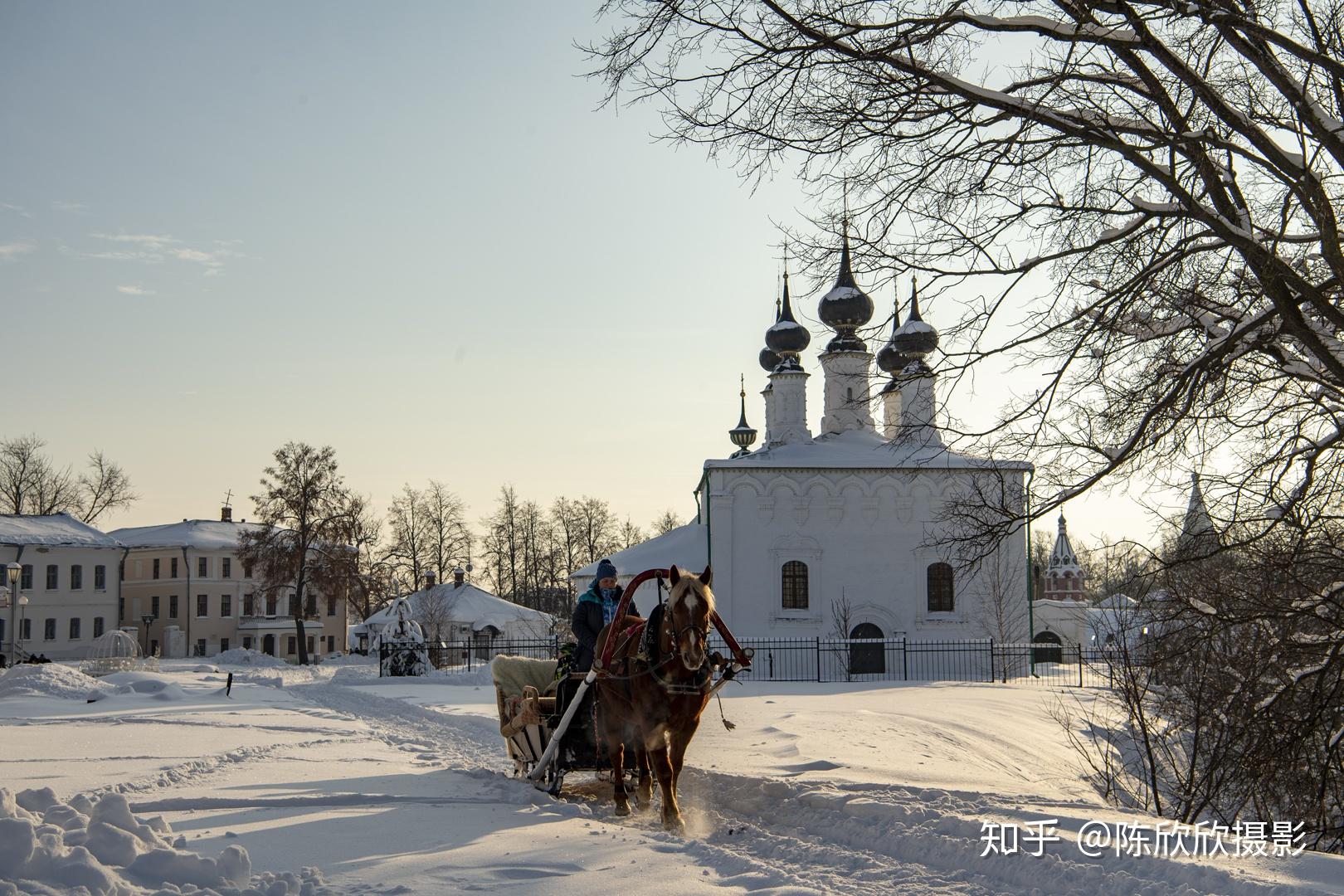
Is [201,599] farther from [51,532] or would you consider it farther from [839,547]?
[839,547]

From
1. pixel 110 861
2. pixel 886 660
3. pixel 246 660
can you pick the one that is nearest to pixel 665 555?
pixel 886 660

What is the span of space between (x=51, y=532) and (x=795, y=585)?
36.8 m

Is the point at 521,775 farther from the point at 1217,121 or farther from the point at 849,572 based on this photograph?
the point at 849,572

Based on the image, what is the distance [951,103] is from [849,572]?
31.4 metres

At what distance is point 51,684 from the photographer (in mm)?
20156

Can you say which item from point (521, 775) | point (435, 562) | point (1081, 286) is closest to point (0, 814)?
point (521, 775)

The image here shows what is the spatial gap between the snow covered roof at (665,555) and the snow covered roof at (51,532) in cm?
2618

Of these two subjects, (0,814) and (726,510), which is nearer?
(0,814)

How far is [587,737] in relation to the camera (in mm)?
9281

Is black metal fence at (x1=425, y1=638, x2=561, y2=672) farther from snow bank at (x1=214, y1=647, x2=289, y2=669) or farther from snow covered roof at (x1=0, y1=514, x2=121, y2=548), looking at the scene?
snow covered roof at (x1=0, y1=514, x2=121, y2=548)

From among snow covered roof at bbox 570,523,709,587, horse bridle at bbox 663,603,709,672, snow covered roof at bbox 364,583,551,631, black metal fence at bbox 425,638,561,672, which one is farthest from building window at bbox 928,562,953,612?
horse bridle at bbox 663,603,709,672

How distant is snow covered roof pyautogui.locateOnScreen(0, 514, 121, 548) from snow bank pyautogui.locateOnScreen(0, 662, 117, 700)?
108 ft

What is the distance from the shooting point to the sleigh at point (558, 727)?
899 centimetres

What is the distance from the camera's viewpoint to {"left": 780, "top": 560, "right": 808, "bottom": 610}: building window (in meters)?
38.1
